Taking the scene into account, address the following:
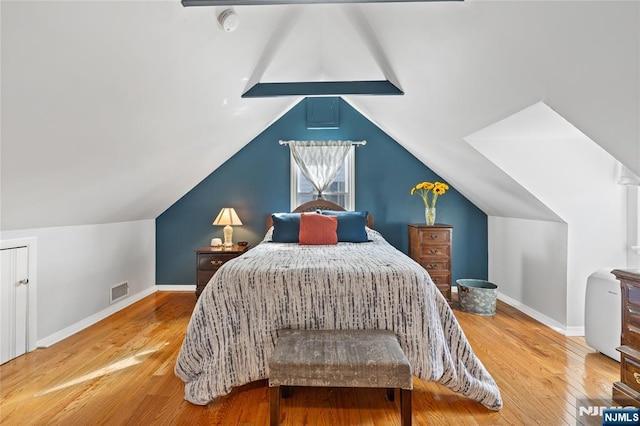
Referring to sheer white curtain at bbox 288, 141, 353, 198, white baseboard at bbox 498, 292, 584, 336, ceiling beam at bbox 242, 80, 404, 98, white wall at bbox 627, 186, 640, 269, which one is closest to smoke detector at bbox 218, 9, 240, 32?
ceiling beam at bbox 242, 80, 404, 98

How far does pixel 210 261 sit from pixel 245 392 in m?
1.81

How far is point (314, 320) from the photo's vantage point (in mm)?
1881

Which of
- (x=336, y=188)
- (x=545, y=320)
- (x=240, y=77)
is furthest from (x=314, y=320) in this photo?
(x=336, y=188)

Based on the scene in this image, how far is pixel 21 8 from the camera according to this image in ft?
3.88

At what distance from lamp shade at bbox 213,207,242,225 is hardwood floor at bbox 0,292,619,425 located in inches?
57.5

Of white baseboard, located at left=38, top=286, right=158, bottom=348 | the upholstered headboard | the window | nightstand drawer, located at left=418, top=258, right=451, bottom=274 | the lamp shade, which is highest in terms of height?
the window

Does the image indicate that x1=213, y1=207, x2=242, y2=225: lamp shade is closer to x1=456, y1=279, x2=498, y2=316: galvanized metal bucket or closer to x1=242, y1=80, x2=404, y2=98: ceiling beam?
x1=242, y1=80, x2=404, y2=98: ceiling beam

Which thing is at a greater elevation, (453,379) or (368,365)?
(368,365)

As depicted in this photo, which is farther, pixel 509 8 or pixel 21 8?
pixel 509 8

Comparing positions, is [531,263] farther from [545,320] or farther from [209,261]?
[209,261]

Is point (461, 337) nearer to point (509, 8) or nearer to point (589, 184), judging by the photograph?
point (509, 8)

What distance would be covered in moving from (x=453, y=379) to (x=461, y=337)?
0.23 metres

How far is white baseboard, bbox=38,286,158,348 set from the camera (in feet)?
8.57

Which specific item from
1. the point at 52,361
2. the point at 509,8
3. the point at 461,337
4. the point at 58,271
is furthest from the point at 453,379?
the point at 58,271
